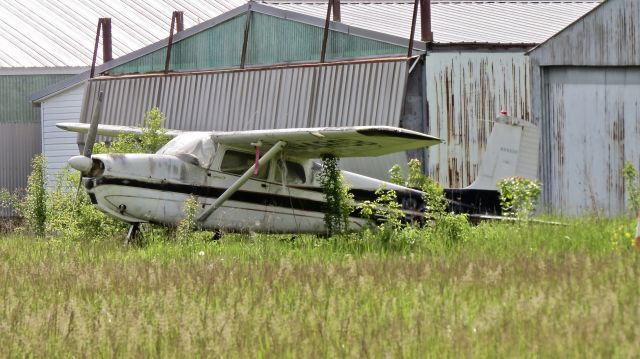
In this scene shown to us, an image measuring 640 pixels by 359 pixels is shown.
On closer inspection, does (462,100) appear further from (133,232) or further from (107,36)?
(107,36)

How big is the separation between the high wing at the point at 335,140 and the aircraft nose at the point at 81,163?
184cm

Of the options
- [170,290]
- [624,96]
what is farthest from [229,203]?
[170,290]

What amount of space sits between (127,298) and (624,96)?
1292cm

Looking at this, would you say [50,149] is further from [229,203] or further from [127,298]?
[127,298]

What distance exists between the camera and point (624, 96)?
762 inches

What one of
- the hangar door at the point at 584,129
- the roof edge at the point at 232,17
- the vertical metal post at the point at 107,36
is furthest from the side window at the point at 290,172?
the vertical metal post at the point at 107,36

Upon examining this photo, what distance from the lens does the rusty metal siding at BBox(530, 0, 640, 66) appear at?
19141 mm

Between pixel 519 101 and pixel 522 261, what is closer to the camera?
pixel 522 261

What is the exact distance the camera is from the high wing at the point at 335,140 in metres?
Answer: 14.8

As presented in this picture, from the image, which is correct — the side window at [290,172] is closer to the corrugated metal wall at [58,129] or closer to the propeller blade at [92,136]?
the propeller blade at [92,136]

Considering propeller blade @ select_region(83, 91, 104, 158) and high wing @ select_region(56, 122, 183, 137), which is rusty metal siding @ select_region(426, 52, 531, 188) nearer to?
high wing @ select_region(56, 122, 183, 137)

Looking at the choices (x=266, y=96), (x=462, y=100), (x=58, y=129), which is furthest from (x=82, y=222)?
(x=58, y=129)

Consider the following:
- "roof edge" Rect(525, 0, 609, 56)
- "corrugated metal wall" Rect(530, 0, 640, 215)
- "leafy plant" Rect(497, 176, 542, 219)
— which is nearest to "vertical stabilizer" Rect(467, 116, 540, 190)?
"corrugated metal wall" Rect(530, 0, 640, 215)

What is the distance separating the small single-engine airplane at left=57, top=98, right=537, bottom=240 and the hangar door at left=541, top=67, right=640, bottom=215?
2.22 meters
